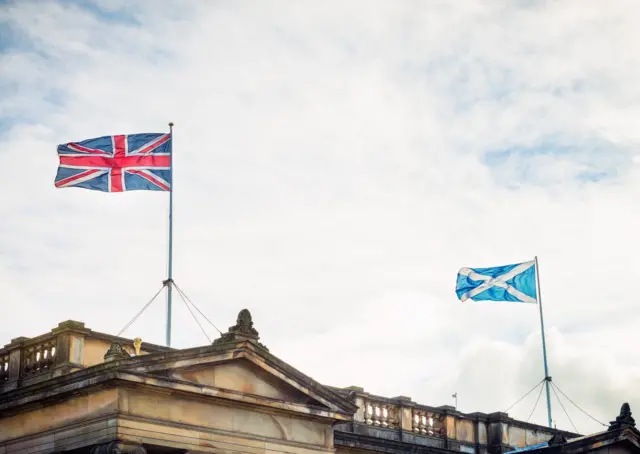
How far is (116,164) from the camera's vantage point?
4706cm

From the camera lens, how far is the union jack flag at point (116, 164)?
46.6 metres

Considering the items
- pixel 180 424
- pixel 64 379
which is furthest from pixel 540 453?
pixel 64 379

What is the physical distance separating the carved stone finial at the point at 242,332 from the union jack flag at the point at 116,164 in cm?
703

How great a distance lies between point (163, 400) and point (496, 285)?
19.0 metres

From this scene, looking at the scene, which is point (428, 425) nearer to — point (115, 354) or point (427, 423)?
point (427, 423)

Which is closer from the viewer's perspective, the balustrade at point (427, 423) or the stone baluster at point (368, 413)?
the stone baluster at point (368, 413)

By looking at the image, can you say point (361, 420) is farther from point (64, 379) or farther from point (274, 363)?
point (64, 379)

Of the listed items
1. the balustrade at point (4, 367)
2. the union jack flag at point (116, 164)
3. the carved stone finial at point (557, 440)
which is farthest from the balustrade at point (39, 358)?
the carved stone finial at point (557, 440)

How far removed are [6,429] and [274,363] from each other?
26.1ft

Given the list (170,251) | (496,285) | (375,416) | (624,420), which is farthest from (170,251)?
(624,420)

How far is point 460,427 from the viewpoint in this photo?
51.0 meters

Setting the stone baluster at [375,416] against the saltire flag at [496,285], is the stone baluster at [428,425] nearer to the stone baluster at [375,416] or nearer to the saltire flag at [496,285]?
the stone baluster at [375,416]

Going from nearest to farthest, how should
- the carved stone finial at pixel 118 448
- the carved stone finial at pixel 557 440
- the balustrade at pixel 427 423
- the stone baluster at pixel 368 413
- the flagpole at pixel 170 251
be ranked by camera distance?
the carved stone finial at pixel 118 448, the flagpole at pixel 170 251, the stone baluster at pixel 368 413, the carved stone finial at pixel 557 440, the balustrade at pixel 427 423

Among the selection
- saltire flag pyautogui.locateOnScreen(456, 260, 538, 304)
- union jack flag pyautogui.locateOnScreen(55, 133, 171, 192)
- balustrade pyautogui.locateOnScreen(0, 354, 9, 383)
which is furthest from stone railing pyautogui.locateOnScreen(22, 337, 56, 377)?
saltire flag pyautogui.locateOnScreen(456, 260, 538, 304)
